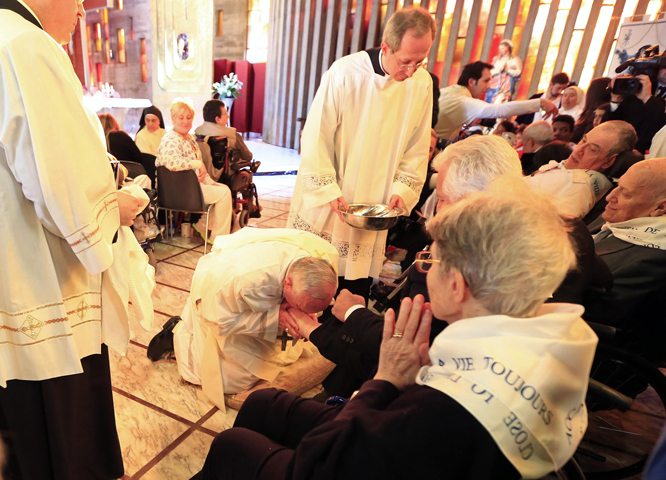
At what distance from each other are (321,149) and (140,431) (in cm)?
175

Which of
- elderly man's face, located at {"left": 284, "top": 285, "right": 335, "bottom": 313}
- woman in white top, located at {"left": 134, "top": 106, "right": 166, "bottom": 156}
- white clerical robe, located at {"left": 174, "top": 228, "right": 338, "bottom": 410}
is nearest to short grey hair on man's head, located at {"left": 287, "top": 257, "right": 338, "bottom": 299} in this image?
elderly man's face, located at {"left": 284, "top": 285, "right": 335, "bottom": 313}

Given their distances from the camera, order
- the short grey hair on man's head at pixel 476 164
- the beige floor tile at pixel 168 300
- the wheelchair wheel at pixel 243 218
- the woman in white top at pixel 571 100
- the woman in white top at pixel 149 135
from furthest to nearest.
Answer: the woman in white top at pixel 149 135
the woman in white top at pixel 571 100
the wheelchair wheel at pixel 243 218
the beige floor tile at pixel 168 300
the short grey hair on man's head at pixel 476 164

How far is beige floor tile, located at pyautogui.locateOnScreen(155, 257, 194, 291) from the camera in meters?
3.53

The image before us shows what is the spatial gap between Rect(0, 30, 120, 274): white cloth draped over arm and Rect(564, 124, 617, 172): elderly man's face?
2715mm

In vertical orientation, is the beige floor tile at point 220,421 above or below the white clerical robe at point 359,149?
below

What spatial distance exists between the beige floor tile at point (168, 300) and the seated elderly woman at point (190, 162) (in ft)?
3.62

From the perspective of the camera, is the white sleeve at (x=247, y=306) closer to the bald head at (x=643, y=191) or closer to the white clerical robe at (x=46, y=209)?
the white clerical robe at (x=46, y=209)

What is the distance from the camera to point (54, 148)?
115cm

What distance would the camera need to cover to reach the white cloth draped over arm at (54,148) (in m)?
1.10

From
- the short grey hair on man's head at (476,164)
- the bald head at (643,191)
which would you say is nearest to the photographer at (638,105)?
the bald head at (643,191)

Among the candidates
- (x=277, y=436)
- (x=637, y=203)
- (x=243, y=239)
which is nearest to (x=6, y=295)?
(x=277, y=436)

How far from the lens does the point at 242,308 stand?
200 cm

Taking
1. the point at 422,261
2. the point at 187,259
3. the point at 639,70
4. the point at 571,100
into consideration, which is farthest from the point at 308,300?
the point at 571,100

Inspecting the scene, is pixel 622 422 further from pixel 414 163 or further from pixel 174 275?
pixel 174 275
